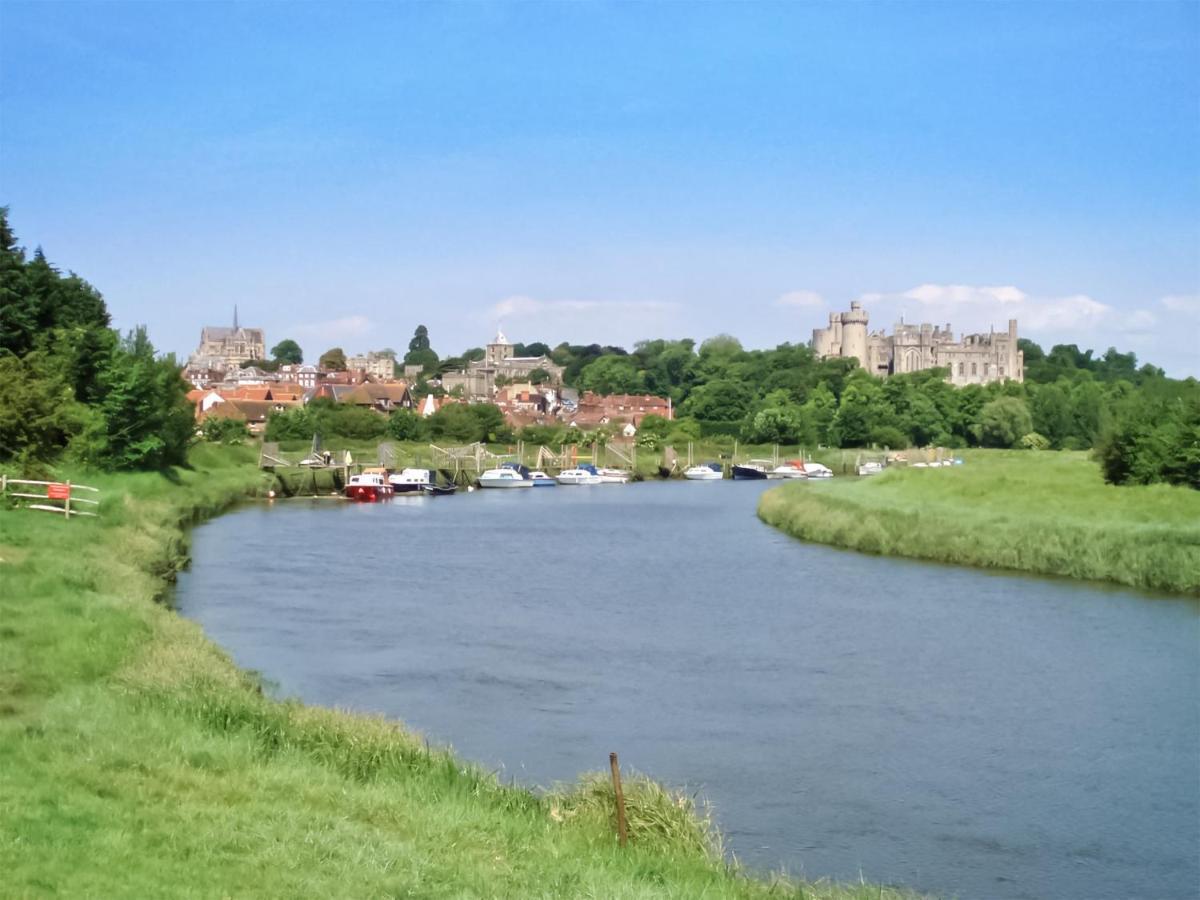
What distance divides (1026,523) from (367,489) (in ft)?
146

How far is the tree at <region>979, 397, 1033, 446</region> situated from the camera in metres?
127

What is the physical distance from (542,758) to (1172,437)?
3267cm

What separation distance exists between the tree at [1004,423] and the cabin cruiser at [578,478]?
154 ft

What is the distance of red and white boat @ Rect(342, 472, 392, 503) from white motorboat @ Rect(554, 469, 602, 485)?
19.0 meters

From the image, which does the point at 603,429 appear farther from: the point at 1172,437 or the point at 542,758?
the point at 542,758

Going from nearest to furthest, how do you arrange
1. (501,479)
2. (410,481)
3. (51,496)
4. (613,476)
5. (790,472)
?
1. (51,496)
2. (410,481)
3. (501,479)
4. (613,476)
5. (790,472)

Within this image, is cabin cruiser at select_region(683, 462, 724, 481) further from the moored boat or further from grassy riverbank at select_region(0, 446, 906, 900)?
grassy riverbank at select_region(0, 446, 906, 900)

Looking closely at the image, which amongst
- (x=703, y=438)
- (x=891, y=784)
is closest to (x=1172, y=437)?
(x=891, y=784)

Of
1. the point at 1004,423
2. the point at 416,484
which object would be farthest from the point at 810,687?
the point at 1004,423

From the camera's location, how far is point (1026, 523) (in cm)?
4012

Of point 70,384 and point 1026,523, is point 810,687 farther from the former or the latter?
point 70,384

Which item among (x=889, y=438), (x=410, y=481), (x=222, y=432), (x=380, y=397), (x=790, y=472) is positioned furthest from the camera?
(x=380, y=397)

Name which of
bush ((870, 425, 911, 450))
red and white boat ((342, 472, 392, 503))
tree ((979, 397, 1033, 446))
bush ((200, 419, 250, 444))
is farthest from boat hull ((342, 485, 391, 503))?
tree ((979, 397, 1033, 446))

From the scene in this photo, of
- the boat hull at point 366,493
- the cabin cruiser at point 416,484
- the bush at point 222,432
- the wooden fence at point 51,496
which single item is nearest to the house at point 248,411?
the bush at point 222,432
